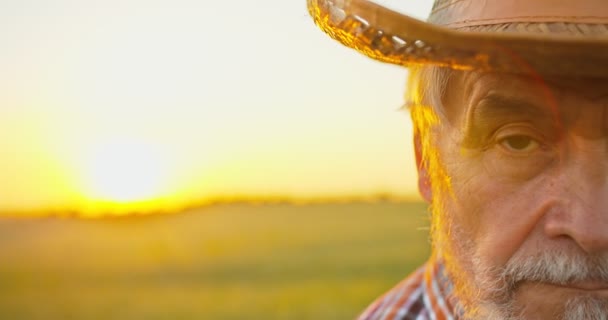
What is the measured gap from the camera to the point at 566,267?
2.20 meters

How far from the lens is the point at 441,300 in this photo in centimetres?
333

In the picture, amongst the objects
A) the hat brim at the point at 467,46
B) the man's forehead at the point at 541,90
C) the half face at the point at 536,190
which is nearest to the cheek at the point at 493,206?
the half face at the point at 536,190

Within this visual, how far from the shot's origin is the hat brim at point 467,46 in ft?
6.70

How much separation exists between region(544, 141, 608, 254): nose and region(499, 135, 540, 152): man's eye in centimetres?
11

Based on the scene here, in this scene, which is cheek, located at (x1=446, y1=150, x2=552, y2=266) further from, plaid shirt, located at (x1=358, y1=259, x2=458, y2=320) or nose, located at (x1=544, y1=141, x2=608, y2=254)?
plaid shirt, located at (x1=358, y1=259, x2=458, y2=320)

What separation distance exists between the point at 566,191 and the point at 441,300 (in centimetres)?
122

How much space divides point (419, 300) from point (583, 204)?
1.44 meters

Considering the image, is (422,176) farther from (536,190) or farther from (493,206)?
(536,190)

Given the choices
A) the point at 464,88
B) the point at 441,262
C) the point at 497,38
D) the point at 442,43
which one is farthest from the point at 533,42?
the point at 441,262

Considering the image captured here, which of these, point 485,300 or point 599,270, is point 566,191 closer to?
point 599,270

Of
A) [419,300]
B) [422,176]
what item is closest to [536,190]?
[422,176]

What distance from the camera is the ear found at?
3088 millimetres

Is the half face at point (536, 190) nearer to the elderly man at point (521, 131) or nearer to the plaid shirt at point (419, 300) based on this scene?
the elderly man at point (521, 131)

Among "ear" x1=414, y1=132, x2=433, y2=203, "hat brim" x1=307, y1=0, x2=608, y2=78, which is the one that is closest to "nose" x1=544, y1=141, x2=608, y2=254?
"hat brim" x1=307, y1=0, x2=608, y2=78
